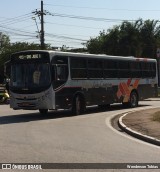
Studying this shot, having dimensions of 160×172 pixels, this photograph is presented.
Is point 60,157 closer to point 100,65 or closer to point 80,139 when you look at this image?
point 80,139

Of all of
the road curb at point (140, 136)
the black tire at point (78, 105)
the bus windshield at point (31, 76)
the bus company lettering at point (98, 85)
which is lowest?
the road curb at point (140, 136)

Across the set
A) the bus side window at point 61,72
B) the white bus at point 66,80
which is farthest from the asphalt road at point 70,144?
the bus side window at point 61,72

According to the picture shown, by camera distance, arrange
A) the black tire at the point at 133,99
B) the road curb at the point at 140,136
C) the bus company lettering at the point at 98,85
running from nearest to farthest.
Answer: the road curb at the point at 140,136 → the bus company lettering at the point at 98,85 → the black tire at the point at 133,99

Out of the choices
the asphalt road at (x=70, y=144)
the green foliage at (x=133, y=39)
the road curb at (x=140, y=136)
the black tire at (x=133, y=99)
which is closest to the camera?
the asphalt road at (x=70, y=144)

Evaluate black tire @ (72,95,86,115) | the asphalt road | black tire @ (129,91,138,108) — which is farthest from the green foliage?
the asphalt road

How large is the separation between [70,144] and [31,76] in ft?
30.2

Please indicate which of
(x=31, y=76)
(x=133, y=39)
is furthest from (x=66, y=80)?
(x=133, y=39)

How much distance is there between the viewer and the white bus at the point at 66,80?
856 inches

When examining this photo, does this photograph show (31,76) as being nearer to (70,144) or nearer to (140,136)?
(140,136)

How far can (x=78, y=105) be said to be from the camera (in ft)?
77.8

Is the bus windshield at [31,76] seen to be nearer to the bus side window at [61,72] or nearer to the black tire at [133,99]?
the bus side window at [61,72]

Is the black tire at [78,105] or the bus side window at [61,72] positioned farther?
the black tire at [78,105]

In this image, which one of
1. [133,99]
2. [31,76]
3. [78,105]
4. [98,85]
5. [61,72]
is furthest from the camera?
[133,99]

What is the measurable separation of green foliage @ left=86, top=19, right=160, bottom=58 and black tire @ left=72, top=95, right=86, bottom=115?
4892 cm
